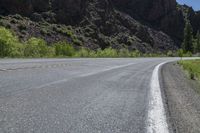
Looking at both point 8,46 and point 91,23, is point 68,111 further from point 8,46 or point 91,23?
point 91,23

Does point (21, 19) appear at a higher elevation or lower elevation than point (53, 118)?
higher

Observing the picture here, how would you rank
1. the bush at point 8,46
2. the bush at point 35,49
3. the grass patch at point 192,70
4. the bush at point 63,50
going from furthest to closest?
the bush at point 63,50
the bush at point 35,49
the bush at point 8,46
the grass patch at point 192,70

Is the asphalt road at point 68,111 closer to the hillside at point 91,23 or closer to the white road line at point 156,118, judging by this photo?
the white road line at point 156,118

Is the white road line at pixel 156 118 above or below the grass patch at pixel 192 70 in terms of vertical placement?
above

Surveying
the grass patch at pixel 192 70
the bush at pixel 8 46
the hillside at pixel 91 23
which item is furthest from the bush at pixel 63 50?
the grass patch at pixel 192 70

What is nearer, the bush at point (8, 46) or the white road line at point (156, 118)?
the white road line at point (156, 118)

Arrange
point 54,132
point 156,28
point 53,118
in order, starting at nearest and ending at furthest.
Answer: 1. point 54,132
2. point 53,118
3. point 156,28

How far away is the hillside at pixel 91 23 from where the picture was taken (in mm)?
84469

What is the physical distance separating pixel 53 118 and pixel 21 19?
79.7m

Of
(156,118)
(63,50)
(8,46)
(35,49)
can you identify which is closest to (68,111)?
(156,118)

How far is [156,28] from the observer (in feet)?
443

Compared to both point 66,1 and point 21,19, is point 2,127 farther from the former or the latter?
point 66,1

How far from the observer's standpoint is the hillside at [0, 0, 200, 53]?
277 ft

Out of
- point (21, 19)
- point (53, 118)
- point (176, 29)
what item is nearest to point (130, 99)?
point (53, 118)
